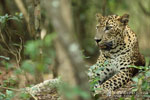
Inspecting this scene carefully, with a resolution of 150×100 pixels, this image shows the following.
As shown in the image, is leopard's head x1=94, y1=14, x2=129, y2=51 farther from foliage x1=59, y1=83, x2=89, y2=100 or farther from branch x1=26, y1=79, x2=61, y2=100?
foliage x1=59, y1=83, x2=89, y2=100

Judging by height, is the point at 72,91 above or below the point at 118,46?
below

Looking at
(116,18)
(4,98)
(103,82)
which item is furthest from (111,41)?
(4,98)

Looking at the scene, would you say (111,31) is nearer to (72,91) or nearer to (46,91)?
(46,91)

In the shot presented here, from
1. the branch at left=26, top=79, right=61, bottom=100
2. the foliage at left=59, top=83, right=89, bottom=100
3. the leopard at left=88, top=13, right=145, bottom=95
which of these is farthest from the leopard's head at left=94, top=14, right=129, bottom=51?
the foliage at left=59, top=83, right=89, bottom=100

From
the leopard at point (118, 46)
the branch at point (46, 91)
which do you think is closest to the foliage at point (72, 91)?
the branch at point (46, 91)

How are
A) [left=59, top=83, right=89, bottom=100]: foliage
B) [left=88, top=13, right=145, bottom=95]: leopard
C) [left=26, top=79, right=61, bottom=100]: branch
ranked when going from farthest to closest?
[left=88, top=13, right=145, bottom=95]: leopard < [left=26, top=79, right=61, bottom=100]: branch < [left=59, top=83, right=89, bottom=100]: foliage

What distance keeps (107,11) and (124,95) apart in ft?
28.2

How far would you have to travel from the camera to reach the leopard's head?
8922mm

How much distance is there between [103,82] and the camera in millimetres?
9523

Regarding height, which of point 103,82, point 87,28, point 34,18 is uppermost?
point 87,28

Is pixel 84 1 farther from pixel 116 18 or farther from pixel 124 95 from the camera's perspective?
pixel 124 95

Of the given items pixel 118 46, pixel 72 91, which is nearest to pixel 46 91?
pixel 118 46

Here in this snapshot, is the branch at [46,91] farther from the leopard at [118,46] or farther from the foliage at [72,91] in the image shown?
the foliage at [72,91]

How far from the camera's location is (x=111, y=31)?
8.96 metres
